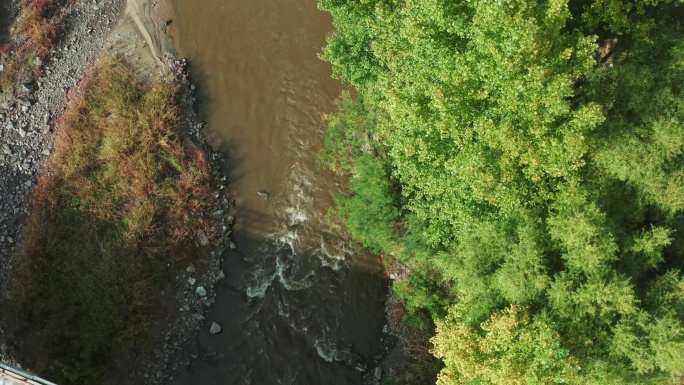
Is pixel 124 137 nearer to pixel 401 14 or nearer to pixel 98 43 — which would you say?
pixel 98 43

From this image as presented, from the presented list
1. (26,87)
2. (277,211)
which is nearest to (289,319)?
(277,211)

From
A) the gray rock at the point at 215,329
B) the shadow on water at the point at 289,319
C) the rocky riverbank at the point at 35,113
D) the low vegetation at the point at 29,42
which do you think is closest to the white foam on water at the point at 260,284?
the shadow on water at the point at 289,319

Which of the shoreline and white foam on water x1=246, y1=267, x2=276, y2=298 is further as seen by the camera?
white foam on water x1=246, y1=267, x2=276, y2=298

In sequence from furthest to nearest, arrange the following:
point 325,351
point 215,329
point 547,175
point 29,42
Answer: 1. point 29,42
2. point 215,329
3. point 325,351
4. point 547,175

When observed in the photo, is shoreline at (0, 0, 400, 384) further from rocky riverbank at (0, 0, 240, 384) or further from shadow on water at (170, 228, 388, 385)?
shadow on water at (170, 228, 388, 385)

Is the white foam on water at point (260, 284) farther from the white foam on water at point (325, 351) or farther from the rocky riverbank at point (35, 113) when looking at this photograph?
the rocky riverbank at point (35, 113)

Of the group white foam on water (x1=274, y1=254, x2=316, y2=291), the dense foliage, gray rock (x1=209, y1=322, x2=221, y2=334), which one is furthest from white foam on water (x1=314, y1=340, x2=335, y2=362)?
the dense foliage

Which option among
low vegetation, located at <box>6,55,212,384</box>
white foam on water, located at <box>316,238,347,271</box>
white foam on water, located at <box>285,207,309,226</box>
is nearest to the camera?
low vegetation, located at <box>6,55,212,384</box>

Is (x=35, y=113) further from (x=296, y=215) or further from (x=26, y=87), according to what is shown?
(x=296, y=215)
